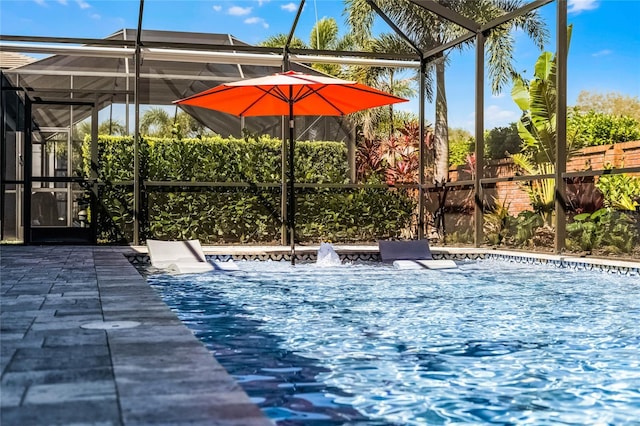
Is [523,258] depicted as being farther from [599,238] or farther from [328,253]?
[328,253]

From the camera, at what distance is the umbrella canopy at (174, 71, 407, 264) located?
8.95 meters

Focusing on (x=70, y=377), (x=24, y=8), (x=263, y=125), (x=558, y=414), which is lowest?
(x=558, y=414)

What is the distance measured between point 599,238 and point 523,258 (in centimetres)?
101

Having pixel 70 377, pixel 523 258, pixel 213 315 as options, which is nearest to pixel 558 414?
pixel 70 377

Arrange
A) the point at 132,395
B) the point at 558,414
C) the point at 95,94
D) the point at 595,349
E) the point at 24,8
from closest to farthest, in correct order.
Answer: the point at 132,395
the point at 558,414
the point at 595,349
the point at 95,94
the point at 24,8

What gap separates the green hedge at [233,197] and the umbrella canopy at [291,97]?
2059 millimetres

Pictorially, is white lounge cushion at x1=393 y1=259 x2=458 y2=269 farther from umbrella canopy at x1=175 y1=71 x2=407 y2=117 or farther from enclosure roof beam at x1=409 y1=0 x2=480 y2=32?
enclosure roof beam at x1=409 y1=0 x2=480 y2=32

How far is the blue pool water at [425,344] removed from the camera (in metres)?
3.06

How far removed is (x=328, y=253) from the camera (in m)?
9.84

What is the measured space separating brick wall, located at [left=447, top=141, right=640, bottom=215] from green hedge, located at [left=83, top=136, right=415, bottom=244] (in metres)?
1.59

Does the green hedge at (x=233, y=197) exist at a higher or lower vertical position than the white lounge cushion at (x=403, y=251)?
higher

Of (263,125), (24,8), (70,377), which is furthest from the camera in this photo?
(24,8)

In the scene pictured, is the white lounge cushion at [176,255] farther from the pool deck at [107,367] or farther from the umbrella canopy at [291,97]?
the pool deck at [107,367]

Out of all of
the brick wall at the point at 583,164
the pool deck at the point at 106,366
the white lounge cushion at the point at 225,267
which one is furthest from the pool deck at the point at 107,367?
the brick wall at the point at 583,164
